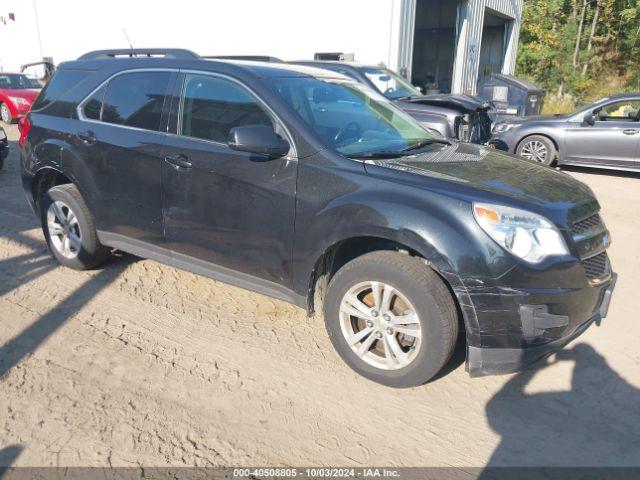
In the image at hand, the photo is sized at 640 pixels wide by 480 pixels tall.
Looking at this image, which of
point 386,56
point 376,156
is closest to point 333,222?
point 376,156

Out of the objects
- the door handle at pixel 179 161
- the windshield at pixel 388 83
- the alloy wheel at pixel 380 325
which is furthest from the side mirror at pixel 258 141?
the windshield at pixel 388 83

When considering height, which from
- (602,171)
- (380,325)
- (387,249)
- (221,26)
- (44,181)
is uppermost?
(221,26)

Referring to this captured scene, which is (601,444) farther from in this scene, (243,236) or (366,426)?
(243,236)

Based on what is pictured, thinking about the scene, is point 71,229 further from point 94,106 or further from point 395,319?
point 395,319

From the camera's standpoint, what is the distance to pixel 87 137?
168 inches

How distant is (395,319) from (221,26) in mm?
15803

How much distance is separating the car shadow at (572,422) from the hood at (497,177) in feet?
3.57

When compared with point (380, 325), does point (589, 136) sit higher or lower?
higher

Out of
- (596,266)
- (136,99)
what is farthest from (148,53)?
(596,266)

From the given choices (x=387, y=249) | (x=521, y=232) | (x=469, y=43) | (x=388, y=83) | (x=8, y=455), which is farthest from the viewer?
(x=469, y=43)

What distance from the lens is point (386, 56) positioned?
1342cm

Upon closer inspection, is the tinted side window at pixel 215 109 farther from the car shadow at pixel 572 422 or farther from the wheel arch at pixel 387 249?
the car shadow at pixel 572 422

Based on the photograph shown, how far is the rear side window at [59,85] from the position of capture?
456 centimetres

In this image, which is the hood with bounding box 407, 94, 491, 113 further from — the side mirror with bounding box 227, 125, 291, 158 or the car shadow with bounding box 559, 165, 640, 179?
the side mirror with bounding box 227, 125, 291, 158
